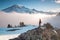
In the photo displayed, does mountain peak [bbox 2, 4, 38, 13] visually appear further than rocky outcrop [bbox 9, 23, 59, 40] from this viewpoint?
Yes

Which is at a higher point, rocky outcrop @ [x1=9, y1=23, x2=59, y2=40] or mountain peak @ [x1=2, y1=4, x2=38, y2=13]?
mountain peak @ [x1=2, y1=4, x2=38, y2=13]

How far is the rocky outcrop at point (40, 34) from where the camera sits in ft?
5.76

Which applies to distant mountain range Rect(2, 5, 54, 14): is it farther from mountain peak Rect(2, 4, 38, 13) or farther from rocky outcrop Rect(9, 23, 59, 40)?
rocky outcrop Rect(9, 23, 59, 40)

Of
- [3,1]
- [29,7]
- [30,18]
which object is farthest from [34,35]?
[3,1]

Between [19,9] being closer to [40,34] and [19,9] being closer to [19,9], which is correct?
[19,9]

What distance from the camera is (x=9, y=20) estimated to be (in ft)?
6.20

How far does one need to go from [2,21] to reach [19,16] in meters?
0.29

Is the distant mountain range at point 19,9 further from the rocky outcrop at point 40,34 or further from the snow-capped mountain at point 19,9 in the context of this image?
the rocky outcrop at point 40,34

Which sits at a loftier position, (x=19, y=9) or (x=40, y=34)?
(x=19, y=9)

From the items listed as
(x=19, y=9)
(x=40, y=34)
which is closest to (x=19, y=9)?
(x=19, y=9)

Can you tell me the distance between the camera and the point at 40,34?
177cm

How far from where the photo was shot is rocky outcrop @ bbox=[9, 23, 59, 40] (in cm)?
175

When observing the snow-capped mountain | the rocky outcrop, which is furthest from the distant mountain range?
the rocky outcrop

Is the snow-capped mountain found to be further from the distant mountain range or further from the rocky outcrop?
the rocky outcrop
